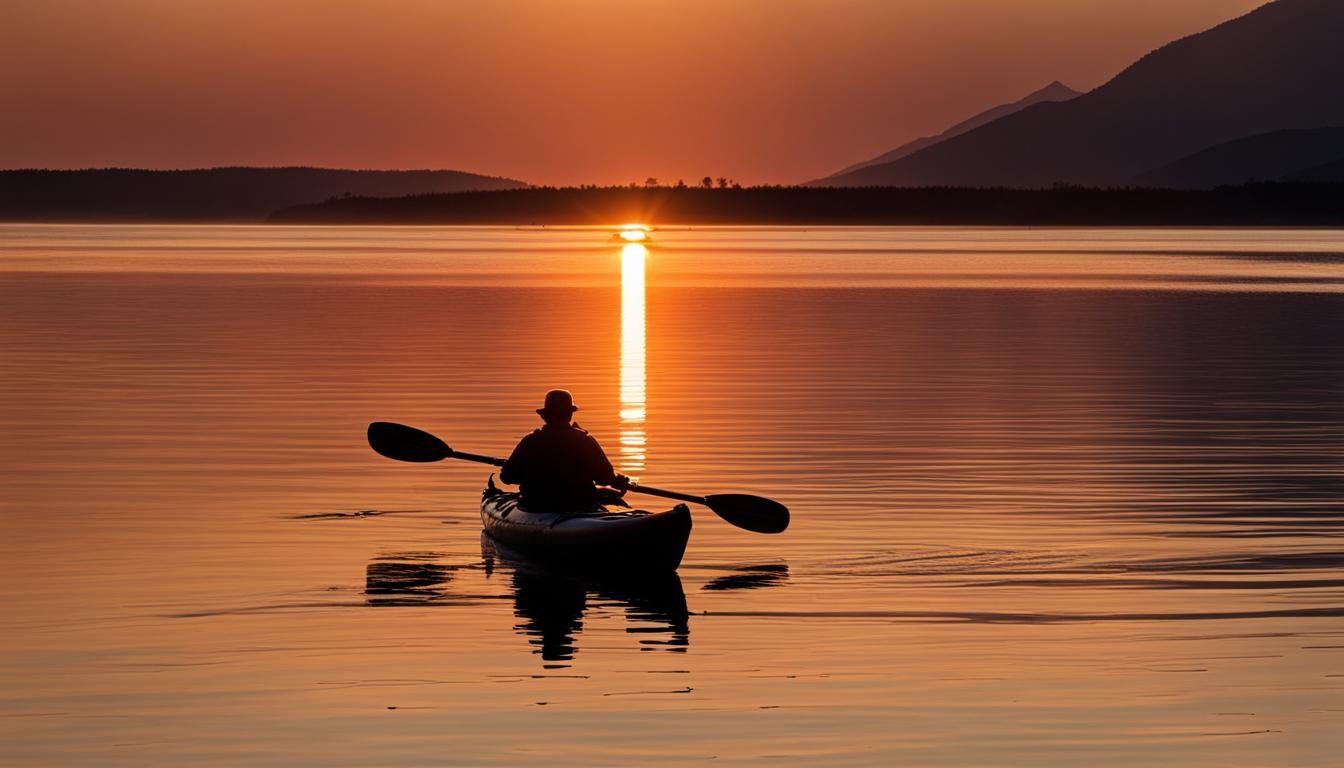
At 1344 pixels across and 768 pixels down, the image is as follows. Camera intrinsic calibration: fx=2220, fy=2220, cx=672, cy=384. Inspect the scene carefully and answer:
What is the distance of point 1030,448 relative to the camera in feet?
102

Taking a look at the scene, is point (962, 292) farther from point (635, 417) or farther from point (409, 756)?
point (409, 756)

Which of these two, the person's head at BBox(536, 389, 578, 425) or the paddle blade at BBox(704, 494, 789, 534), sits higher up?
the person's head at BBox(536, 389, 578, 425)

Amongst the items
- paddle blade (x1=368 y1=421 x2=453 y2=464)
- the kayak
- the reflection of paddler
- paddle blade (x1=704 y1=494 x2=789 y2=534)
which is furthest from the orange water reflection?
the reflection of paddler

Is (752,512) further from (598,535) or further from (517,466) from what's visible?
(517,466)

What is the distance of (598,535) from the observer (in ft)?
67.3

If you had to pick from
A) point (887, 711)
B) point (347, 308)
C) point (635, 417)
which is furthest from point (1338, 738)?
point (347, 308)

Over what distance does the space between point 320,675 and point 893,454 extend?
1553cm

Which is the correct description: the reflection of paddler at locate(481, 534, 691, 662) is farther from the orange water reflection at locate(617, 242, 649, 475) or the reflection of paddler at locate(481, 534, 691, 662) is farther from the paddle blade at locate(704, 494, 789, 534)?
the orange water reflection at locate(617, 242, 649, 475)

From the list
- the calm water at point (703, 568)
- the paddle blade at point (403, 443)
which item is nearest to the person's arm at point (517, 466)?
the calm water at point (703, 568)

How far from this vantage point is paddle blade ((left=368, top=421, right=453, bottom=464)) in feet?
85.7

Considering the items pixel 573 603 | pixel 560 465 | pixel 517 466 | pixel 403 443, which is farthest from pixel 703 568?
pixel 403 443

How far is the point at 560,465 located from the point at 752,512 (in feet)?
7.00

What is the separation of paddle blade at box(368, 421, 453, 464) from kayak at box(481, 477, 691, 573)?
396cm

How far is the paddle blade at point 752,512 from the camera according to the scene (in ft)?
72.5
